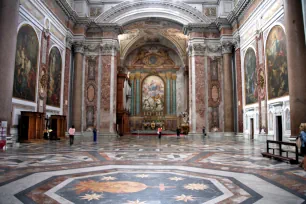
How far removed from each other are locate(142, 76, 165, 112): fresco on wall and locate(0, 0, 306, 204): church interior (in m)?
6.64

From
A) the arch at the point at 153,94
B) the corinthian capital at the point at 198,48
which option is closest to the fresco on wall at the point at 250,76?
the corinthian capital at the point at 198,48

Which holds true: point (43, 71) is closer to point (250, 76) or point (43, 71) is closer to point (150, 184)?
point (150, 184)

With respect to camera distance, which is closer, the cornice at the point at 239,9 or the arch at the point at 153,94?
the cornice at the point at 239,9

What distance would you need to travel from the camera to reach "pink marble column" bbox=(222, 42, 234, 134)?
19.4 m

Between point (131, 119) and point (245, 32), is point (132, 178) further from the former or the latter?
point (131, 119)

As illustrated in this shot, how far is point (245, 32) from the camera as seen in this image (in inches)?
706

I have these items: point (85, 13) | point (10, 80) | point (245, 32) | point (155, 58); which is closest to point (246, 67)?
point (245, 32)

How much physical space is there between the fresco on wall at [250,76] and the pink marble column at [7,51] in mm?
14180

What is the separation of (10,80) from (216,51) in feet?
53.0

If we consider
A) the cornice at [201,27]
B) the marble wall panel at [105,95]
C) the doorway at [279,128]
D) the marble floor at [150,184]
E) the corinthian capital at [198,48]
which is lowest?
the marble floor at [150,184]

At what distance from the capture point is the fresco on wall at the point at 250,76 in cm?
1628

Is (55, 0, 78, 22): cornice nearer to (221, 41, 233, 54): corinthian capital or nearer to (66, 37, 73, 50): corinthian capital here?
(66, 37, 73, 50): corinthian capital

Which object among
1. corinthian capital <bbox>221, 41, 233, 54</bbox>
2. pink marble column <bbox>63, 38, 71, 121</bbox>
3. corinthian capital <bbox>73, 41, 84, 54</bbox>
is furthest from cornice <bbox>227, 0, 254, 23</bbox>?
pink marble column <bbox>63, 38, 71, 121</bbox>

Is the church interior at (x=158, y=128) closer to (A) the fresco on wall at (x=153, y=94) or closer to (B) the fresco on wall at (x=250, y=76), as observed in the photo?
(B) the fresco on wall at (x=250, y=76)
